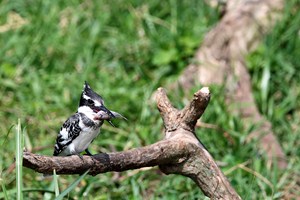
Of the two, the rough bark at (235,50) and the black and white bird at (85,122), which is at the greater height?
the rough bark at (235,50)

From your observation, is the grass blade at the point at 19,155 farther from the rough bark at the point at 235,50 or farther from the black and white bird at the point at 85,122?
the rough bark at the point at 235,50

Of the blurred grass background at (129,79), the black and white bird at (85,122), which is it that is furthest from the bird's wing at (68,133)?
the blurred grass background at (129,79)

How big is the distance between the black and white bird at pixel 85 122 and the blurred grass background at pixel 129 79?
3.94 ft

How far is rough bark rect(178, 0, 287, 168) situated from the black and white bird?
255cm

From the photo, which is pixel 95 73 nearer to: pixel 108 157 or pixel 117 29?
pixel 117 29

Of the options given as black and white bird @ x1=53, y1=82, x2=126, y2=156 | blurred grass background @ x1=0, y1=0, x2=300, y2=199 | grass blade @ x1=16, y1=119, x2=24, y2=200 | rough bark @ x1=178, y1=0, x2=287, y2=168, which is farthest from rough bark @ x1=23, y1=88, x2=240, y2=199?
rough bark @ x1=178, y1=0, x2=287, y2=168

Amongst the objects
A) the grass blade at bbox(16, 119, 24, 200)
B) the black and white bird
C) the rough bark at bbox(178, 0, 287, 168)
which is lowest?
the grass blade at bbox(16, 119, 24, 200)

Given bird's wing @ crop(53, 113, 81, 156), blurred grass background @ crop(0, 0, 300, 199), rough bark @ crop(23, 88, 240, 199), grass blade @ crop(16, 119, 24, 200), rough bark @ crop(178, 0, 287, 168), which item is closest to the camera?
grass blade @ crop(16, 119, 24, 200)

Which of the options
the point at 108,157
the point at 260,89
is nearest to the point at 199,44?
the point at 260,89

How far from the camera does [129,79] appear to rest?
6957 millimetres

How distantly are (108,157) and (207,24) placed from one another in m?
3.86

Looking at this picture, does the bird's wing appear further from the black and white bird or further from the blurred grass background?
the blurred grass background

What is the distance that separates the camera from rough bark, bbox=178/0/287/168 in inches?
256

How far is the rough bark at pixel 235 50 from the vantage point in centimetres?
651
